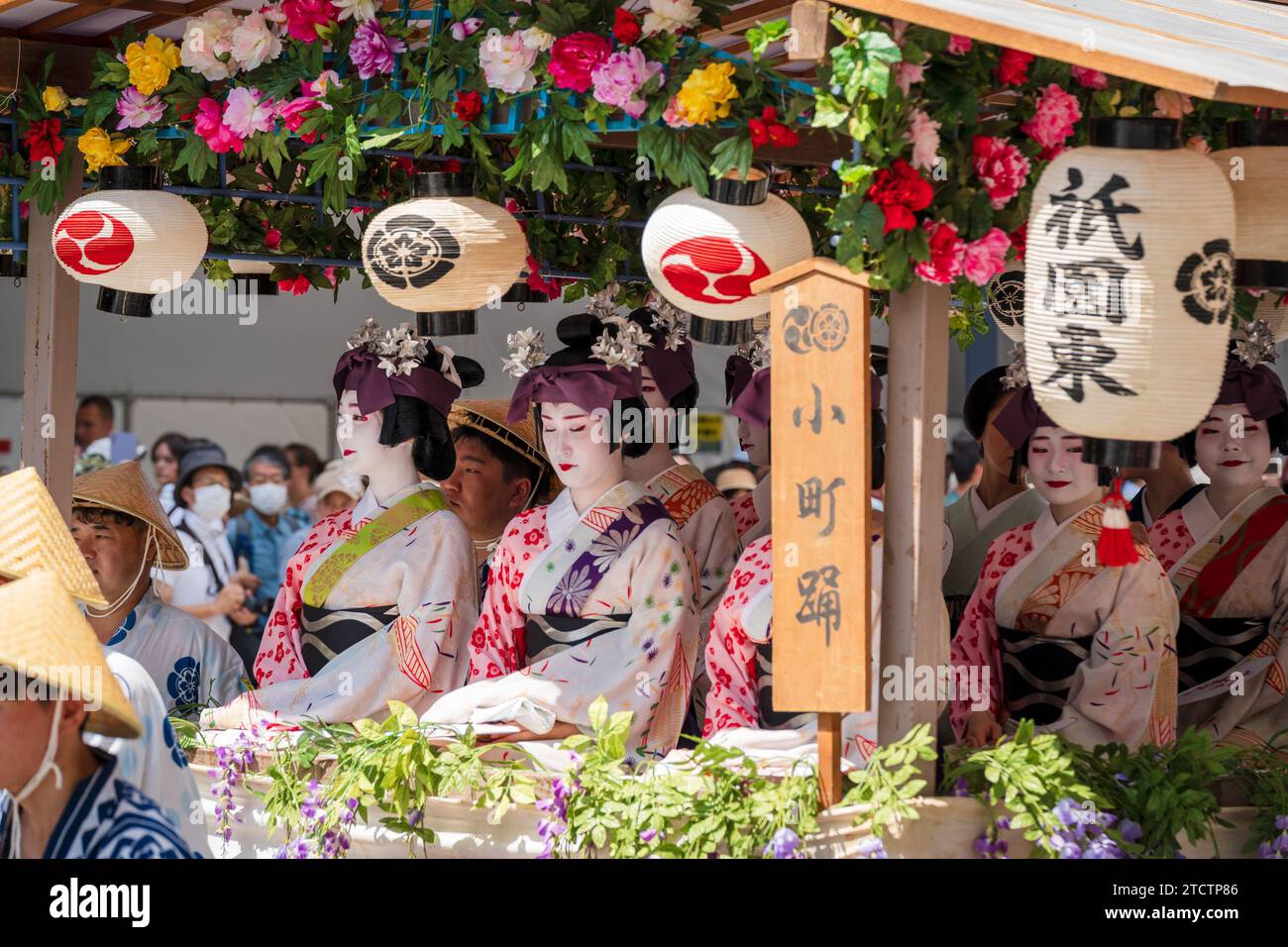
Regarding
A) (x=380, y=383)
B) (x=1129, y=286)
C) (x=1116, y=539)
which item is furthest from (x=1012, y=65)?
(x=380, y=383)

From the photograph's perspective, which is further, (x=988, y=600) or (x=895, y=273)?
(x=988, y=600)

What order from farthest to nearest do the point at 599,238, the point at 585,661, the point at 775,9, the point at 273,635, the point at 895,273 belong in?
the point at 599,238 < the point at 273,635 < the point at 775,9 < the point at 585,661 < the point at 895,273

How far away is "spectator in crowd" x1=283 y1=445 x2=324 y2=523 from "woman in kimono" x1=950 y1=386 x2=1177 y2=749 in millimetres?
5567

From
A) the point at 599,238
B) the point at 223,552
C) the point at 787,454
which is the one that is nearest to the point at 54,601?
the point at 787,454

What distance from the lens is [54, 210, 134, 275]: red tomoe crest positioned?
5.32 m

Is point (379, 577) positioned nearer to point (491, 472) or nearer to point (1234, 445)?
point (491, 472)

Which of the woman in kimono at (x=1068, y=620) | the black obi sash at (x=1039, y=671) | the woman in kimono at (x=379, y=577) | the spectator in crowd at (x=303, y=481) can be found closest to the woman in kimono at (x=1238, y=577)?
the woman in kimono at (x=1068, y=620)

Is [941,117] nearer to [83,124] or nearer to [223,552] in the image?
[83,124]

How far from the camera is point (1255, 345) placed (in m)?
5.96

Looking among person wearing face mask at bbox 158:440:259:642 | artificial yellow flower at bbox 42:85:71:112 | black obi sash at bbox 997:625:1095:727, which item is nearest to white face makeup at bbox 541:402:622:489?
black obi sash at bbox 997:625:1095:727

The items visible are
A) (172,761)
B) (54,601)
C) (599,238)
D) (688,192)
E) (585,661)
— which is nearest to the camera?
(54,601)

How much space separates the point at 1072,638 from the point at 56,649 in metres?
3.21

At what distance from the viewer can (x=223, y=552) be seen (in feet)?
31.4
